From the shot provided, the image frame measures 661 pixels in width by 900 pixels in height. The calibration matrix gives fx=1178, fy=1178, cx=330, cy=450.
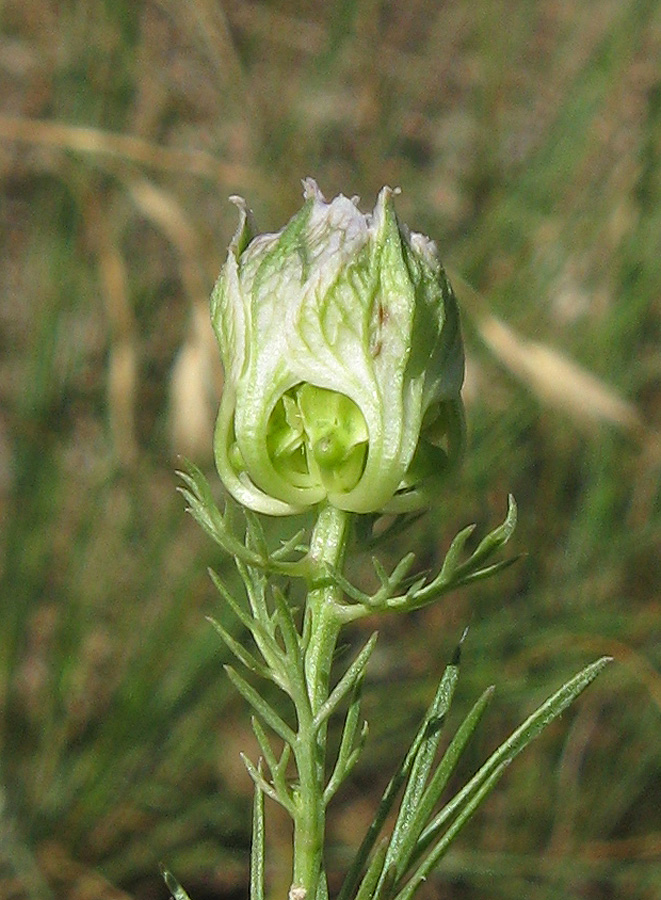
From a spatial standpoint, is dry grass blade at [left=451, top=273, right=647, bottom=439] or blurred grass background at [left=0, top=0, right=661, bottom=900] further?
blurred grass background at [left=0, top=0, right=661, bottom=900]

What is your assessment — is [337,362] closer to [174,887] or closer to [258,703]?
[258,703]

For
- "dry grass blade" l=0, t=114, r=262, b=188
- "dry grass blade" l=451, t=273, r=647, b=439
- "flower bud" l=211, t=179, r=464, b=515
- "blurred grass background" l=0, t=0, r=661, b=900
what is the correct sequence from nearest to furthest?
1. "flower bud" l=211, t=179, r=464, b=515
2. "dry grass blade" l=451, t=273, r=647, b=439
3. "dry grass blade" l=0, t=114, r=262, b=188
4. "blurred grass background" l=0, t=0, r=661, b=900

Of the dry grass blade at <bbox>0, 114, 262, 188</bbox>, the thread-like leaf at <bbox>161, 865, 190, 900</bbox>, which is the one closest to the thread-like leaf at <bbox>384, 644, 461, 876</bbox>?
the thread-like leaf at <bbox>161, 865, 190, 900</bbox>

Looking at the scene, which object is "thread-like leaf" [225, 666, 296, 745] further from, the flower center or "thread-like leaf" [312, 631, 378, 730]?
the flower center

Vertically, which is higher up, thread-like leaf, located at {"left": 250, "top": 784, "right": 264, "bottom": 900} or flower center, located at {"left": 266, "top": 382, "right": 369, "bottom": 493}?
flower center, located at {"left": 266, "top": 382, "right": 369, "bottom": 493}

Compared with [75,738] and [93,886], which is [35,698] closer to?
[75,738]

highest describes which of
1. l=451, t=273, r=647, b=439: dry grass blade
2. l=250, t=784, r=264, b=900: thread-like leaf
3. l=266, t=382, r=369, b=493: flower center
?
l=451, t=273, r=647, b=439: dry grass blade

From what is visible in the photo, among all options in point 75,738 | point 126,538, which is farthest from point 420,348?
point 75,738
